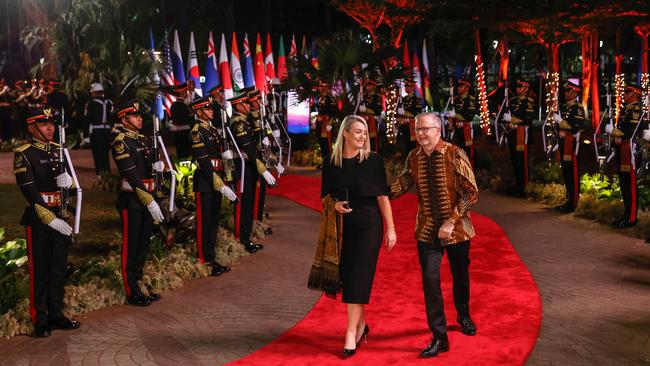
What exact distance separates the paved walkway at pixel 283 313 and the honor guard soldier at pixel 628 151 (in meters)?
0.52

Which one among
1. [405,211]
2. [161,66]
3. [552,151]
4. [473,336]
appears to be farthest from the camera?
[161,66]

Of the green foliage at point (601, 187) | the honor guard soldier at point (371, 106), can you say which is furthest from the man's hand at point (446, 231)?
the honor guard soldier at point (371, 106)

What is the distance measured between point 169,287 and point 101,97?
→ 29.9ft

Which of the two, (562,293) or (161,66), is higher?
(161,66)

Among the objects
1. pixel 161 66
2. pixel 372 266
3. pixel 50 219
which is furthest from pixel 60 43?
pixel 372 266

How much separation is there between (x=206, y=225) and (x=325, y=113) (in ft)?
33.9

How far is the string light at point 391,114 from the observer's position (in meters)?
19.9

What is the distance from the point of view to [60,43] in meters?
25.2

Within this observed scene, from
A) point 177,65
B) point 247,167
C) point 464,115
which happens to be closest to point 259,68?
point 177,65

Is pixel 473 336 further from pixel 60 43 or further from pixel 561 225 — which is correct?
pixel 60 43

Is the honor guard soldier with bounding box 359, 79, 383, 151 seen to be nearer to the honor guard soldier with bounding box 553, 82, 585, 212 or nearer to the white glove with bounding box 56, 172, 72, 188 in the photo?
the honor guard soldier with bounding box 553, 82, 585, 212

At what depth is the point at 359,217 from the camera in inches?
249

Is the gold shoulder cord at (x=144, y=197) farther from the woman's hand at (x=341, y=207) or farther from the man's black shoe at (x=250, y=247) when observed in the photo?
the man's black shoe at (x=250, y=247)

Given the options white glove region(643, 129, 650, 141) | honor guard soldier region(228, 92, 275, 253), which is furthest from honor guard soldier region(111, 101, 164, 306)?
white glove region(643, 129, 650, 141)
